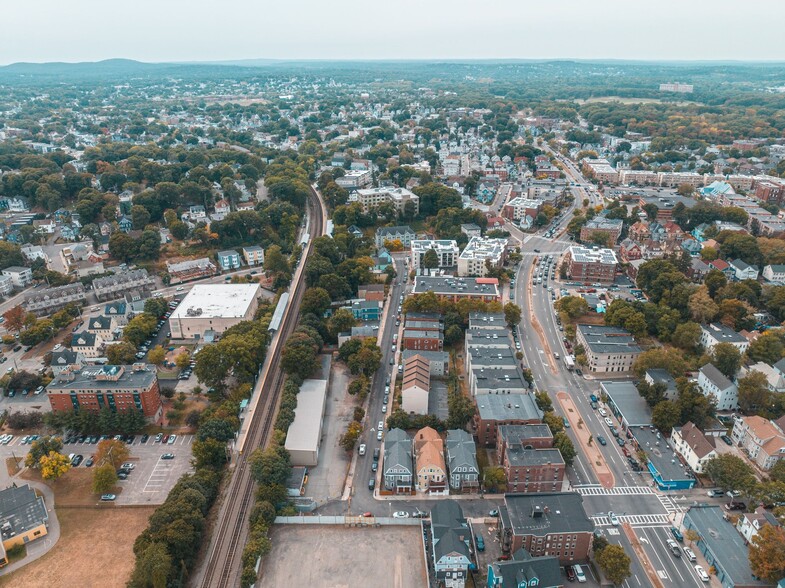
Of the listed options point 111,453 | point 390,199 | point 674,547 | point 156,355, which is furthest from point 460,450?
point 390,199

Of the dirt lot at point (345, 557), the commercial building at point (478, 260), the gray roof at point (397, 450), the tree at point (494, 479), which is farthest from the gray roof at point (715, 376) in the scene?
the dirt lot at point (345, 557)

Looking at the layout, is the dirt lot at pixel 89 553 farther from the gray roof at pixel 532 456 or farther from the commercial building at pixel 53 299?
the commercial building at pixel 53 299

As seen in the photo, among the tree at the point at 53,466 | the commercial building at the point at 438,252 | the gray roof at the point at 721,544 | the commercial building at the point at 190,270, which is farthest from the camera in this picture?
the commercial building at the point at 438,252

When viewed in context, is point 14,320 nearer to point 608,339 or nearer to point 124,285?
point 124,285

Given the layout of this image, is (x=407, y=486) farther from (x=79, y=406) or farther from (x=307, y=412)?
(x=79, y=406)

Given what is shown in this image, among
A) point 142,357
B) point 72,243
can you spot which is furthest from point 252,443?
point 72,243
